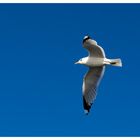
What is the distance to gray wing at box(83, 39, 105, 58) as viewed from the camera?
8.86 m

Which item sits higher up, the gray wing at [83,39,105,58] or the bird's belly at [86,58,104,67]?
the gray wing at [83,39,105,58]

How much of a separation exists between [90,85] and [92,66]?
385mm

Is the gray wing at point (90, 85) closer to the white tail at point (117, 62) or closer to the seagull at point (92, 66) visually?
the seagull at point (92, 66)

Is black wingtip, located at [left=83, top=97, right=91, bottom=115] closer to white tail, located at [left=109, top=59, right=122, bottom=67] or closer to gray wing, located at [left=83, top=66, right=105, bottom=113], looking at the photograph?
gray wing, located at [left=83, top=66, right=105, bottom=113]

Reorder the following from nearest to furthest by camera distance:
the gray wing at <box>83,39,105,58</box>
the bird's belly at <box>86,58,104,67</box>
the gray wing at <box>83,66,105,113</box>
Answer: the gray wing at <box>83,39,105,58</box>
the bird's belly at <box>86,58,104,67</box>
the gray wing at <box>83,66,105,113</box>

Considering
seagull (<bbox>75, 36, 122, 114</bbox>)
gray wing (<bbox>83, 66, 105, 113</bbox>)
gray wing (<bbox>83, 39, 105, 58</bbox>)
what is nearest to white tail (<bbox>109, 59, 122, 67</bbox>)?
seagull (<bbox>75, 36, 122, 114</bbox>)

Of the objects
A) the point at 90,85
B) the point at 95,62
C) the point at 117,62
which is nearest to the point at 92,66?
the point at 95,62

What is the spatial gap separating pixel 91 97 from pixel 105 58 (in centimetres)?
79

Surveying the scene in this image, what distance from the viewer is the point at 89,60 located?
924cm

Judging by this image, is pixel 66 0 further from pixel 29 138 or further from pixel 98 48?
pixel 29 138

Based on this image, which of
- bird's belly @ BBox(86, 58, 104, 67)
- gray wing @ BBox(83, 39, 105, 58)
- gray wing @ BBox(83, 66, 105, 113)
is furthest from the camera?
gray wing @ BBox(83, 66, 105, 113)

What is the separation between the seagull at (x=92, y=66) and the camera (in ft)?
29.2

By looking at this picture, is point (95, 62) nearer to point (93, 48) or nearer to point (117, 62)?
point (93, 48)

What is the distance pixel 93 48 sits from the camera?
29.5 ft
